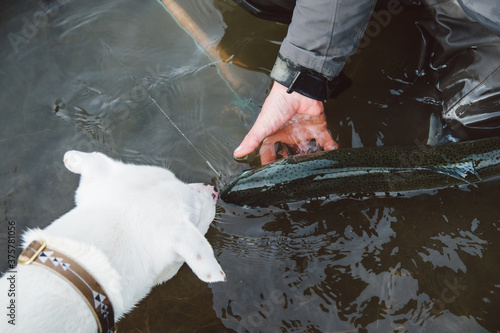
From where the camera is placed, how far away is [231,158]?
3189mm

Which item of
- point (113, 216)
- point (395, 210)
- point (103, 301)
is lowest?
point (395, 210)

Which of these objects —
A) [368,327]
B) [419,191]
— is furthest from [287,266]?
[419,191]

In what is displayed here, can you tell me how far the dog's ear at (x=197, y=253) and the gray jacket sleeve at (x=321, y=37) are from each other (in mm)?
1561

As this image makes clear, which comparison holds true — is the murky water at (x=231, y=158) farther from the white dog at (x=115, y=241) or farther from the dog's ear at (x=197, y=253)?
the dog's ear at (x=197, y=253)

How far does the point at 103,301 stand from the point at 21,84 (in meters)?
2.66

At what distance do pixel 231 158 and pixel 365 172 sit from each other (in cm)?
113

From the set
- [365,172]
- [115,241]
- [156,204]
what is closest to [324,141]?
[365,172]

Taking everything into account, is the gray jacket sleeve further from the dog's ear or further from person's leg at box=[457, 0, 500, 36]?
the dog's ear

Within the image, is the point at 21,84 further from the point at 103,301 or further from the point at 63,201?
the point at 103,301

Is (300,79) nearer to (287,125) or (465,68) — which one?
(287,125)

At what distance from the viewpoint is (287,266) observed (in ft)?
9.81

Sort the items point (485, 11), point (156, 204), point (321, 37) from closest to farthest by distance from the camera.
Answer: point (156, 204)
point (485, 11)
point (321, 37)

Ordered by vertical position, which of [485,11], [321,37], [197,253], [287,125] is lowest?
[287,125]

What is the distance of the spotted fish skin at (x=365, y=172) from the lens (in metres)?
2.69
